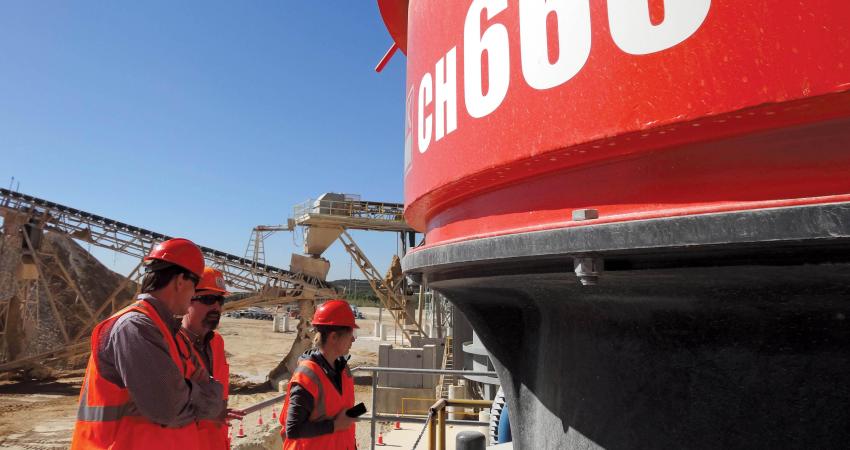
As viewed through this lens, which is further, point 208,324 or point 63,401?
point 63,401

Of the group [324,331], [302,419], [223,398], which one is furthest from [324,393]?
[223,398]

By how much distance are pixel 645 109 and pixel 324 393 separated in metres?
2.24

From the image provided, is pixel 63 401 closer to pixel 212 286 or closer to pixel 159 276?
pixel 212 286

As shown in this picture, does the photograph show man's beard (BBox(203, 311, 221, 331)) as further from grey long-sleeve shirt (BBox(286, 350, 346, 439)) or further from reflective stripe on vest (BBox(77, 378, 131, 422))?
reflective stripe on vest (BBox(77, 378, 131, 422))

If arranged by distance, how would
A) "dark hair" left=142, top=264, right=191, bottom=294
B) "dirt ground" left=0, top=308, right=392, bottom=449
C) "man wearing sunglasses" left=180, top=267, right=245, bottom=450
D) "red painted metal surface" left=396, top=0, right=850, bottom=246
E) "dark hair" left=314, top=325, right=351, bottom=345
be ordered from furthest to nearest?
"dirt ground" left=0, top=308, right=392, bottom=449 → "man wearing sunglasses" left=180, top=267, right=245, bottom=450 → "dark hair" left=314, top=325, right=351, bottom=345 → "dark hair" left=142, top=264, right=191, bottom=294 → "red painted metal surface" left=396, top=0, right=850, bottom=246

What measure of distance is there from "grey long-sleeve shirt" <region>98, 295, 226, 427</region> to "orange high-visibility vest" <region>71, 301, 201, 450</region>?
3cm

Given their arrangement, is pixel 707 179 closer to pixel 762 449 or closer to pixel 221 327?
pixel 762 449

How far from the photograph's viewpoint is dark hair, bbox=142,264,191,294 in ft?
7.34

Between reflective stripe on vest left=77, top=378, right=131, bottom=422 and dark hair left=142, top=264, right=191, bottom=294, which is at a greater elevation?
dark hair left=142, top=264, right=191, bottom=294

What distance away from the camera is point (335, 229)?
21.0m

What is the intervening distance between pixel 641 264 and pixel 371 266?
20.0m

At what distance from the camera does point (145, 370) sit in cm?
189

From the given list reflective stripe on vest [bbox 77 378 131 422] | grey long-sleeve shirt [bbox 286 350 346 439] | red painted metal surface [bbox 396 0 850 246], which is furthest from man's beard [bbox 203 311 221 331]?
red painted metal surface [bbox 396 0 850 246]

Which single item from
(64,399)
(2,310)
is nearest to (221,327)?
(2,310)
